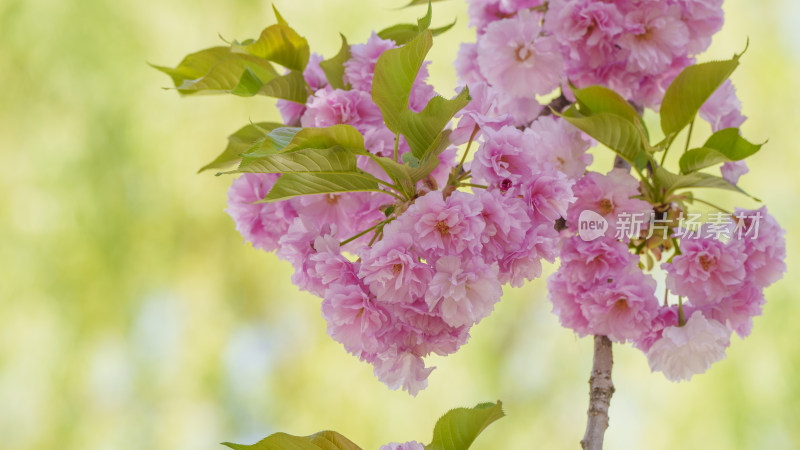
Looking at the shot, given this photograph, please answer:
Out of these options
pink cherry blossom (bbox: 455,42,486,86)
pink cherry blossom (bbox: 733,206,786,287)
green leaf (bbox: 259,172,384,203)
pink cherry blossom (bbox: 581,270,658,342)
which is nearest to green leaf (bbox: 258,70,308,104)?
green leaf (bbox: 259,172,384,203)

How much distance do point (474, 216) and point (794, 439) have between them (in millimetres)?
2207

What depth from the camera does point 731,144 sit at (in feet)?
2.48

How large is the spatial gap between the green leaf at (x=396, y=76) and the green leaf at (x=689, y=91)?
264mm

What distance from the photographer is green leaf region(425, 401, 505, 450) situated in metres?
0.61

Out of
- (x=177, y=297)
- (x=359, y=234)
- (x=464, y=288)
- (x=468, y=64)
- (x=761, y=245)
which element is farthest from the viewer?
(x=177, y=297)

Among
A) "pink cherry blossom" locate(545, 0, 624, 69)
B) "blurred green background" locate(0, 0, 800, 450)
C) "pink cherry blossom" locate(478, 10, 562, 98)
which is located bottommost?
"blurred green background" locate(0, 0, 800, 450)

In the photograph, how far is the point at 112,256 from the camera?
2664mm

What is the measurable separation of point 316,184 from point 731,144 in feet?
1.27

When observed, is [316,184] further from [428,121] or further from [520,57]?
[520,57]

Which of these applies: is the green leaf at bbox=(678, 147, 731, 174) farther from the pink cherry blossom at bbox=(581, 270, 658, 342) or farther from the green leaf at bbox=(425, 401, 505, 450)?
the green leaf at bbox=(425, 401, 505, 450)

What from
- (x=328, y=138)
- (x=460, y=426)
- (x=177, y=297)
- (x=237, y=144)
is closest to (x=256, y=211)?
(x=237, y=144)

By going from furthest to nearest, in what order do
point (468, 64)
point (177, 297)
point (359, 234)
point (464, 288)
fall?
point (177, 297), point (468, 64), point (359, 234), point (464, 288)

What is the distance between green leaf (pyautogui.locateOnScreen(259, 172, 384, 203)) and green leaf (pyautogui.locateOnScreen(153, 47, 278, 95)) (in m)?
0.12

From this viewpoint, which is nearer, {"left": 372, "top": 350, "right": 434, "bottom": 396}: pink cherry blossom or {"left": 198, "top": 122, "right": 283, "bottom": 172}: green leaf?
{"left": 372, "top": 350, "right": 434, "bottom": 396}: pink cherry blossom
